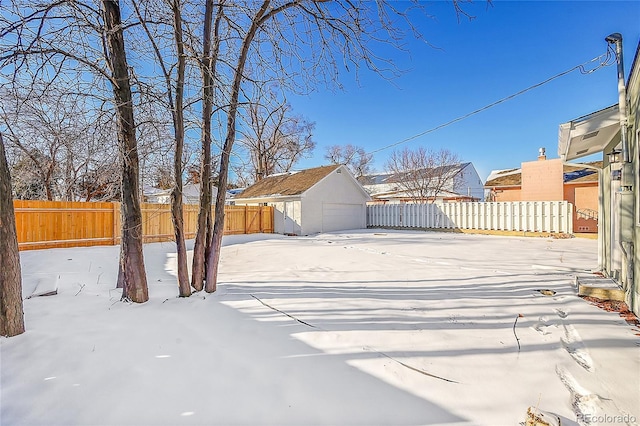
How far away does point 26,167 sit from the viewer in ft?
38.6

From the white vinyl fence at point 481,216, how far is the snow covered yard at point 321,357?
9.47m

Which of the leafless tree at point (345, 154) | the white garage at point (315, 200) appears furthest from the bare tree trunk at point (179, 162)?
the leafless tree at point (345, 154)

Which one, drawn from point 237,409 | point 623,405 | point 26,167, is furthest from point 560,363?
point 26,167

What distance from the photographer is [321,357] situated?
2.57 metres

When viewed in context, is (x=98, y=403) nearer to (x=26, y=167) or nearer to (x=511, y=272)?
(x=511, y=272)

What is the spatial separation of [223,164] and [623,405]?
475 cm

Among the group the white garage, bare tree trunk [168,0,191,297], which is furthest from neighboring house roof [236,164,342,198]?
bare tree trunk [168,0,191,297]

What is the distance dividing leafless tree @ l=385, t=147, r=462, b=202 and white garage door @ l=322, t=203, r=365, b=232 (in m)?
10.0

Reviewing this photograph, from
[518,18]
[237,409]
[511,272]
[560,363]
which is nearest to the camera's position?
[237,409]

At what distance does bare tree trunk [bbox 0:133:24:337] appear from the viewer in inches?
110

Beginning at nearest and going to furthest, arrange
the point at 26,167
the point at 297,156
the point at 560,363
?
the point at 560,363 → the point at 26,167 → the point at 297,156

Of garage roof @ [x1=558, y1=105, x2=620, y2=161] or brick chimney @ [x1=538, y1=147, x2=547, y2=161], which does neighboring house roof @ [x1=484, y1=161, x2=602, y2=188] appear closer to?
brick chimney @ [x1=538, y1=147, x2=547, y2=161]

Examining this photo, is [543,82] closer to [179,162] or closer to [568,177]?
[568,177]

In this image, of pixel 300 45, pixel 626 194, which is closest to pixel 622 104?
pixel 626 194
